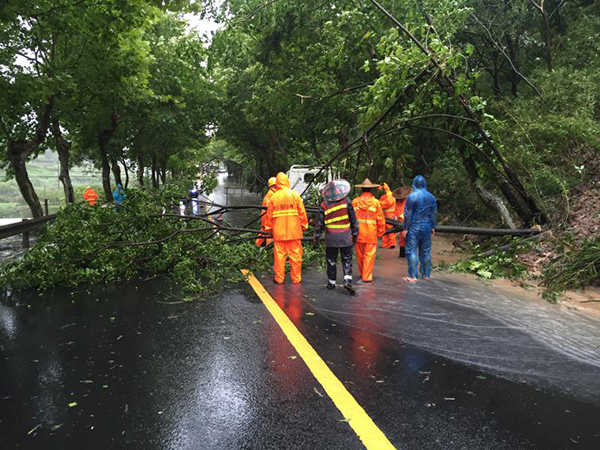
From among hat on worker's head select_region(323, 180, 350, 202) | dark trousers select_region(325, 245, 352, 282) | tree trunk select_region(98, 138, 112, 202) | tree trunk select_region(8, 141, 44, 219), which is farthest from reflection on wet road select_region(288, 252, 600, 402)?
tree trunk select_region(98, 138, 112, 202)

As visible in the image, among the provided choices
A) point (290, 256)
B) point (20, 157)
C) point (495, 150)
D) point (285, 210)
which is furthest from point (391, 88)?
point (20, 157)

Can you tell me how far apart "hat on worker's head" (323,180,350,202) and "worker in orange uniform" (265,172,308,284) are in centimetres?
63

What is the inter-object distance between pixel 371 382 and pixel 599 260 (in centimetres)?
458

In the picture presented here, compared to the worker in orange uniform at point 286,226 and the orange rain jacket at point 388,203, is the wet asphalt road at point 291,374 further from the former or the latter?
the orange rain jacket at point 388,203

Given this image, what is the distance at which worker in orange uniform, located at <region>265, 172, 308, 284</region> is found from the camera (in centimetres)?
702

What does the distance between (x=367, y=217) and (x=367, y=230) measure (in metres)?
0.23

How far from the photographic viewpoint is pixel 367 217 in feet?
23.4

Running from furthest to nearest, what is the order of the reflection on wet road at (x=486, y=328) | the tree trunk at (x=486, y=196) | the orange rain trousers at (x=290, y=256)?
the tree trunk at (x=486, y=196)
the orange rain trousers at (x=290, y=256)
the reflection on wet road at (x=486, y=328)

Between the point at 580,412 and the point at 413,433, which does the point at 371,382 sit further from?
the point at 580,412

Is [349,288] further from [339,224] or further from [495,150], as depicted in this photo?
[495,150]

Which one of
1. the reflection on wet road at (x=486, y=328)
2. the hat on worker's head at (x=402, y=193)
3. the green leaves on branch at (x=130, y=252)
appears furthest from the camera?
the hat on worker's head at (x=402, y=193)

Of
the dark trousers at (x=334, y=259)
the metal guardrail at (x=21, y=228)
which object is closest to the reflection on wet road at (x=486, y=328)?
the dark trousers at (x=334, y=259)

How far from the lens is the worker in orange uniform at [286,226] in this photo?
23.0 ft

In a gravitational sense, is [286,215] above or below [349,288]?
above
